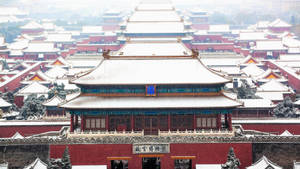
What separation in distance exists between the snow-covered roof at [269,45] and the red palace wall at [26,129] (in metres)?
44.3

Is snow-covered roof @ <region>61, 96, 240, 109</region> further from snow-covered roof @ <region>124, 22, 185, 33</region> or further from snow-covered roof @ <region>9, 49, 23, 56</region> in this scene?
snow-covered roof @ <region>9, 49, 23, 56</region>

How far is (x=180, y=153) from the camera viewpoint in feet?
99.4

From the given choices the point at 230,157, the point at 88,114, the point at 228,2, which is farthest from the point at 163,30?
the point at 228,2

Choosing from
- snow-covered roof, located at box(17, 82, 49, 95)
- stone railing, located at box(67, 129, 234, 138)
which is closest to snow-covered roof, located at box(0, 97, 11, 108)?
snow-covered roof, located at box(17, 82, 49, 95)

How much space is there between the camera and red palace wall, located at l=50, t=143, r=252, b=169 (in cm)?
3025

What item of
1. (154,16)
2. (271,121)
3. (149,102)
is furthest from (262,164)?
(154,16)

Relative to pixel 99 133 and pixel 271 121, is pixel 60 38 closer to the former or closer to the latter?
pixel 271 121

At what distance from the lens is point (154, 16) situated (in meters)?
65.2

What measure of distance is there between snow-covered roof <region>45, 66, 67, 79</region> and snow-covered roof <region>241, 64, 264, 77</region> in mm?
22132

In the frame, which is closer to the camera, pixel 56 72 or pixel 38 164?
pixel 38 164

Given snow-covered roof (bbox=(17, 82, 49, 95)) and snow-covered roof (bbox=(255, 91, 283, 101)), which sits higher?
snow-covered roof (bbox=(17, 82, 49, 95))

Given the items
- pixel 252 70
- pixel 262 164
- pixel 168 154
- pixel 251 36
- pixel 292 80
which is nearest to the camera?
pixel 262 164

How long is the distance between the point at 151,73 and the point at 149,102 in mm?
2323

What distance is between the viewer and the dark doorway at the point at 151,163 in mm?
31331
